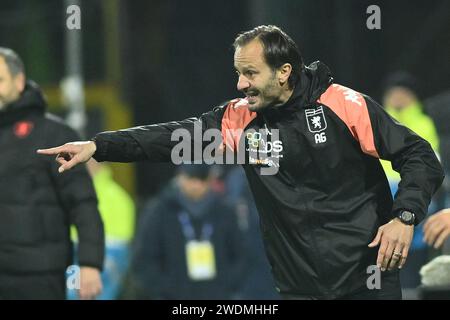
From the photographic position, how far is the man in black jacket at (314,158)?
586 cm

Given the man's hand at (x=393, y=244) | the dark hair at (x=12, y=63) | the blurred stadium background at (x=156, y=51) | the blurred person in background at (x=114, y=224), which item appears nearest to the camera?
the man's hand at (x=393, y=244)

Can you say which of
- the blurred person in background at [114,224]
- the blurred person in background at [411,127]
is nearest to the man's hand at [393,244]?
the blurred person in background at [411,127]

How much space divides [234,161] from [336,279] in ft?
2.64

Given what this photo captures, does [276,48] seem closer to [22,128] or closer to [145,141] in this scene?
[145,141]

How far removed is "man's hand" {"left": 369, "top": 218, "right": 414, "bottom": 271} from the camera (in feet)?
18.1

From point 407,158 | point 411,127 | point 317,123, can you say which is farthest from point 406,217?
point 411,127

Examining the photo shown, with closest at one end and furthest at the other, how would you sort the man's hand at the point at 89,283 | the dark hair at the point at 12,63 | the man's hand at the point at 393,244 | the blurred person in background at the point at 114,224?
the man's hand at the point at 393,244
the man's hand at the point at 89,283
the dark hair at the point at 12,63
the blurred person in background at the point at 114,224

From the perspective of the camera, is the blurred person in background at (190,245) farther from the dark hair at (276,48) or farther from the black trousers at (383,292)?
the dark hair at (276,48)

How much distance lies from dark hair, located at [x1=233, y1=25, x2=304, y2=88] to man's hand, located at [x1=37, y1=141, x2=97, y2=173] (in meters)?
0.90

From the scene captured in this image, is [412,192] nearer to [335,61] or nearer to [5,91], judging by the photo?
[5,91]

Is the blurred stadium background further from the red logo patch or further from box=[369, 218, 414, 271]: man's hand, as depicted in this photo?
box=[369, 218, 414, 271]: man's hand

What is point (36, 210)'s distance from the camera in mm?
7262

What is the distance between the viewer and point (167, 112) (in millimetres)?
16828

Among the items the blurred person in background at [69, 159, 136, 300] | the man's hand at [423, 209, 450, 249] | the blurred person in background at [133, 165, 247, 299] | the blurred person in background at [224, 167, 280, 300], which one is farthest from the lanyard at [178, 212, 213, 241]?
the man's hand at [423, 209, 450, 249]
